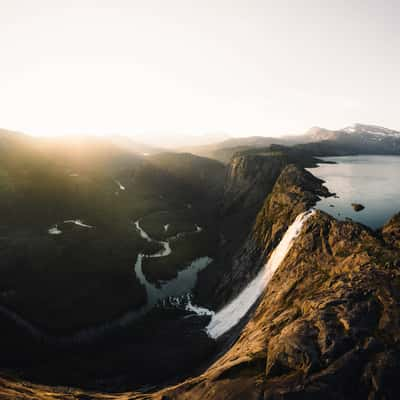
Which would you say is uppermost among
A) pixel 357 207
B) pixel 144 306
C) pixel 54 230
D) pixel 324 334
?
pixel 357 207

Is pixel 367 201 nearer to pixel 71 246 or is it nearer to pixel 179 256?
pixel 179 256

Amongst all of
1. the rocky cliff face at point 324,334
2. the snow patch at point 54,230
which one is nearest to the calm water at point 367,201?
the rocky cliff face at point 324,334

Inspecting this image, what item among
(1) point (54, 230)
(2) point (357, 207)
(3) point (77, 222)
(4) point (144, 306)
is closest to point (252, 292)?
(2) point (357, 207)

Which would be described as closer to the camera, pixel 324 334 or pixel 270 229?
pixel 324 334

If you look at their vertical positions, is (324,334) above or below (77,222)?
above

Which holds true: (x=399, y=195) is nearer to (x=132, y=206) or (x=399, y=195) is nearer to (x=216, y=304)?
(x=216, y=304)

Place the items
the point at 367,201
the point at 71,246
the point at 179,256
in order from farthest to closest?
the point at 71,246, the point at 179,256, the point at 367,201
